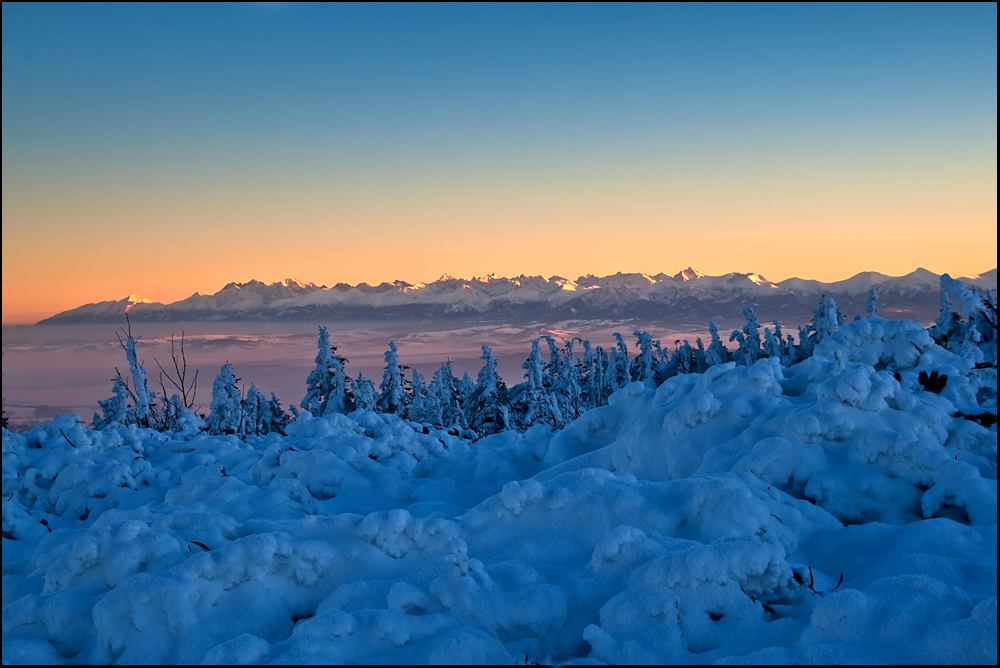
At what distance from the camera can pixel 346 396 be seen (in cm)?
3362

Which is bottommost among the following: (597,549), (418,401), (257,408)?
(418,401)

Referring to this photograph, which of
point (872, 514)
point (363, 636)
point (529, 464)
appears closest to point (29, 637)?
point (363, 636)

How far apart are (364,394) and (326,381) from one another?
207 cm

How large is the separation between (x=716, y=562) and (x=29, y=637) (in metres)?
4.57

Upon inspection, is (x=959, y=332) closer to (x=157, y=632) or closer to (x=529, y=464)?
(x=529, y=464)

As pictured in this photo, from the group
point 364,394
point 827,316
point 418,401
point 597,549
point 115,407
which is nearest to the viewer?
point 597,549

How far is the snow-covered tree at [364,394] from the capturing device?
110 ft

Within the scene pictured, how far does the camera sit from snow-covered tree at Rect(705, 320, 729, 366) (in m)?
47.0

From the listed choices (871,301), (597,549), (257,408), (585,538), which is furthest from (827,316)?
(257,408)

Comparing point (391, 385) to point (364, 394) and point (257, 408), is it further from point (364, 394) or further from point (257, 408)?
point (257, 408)

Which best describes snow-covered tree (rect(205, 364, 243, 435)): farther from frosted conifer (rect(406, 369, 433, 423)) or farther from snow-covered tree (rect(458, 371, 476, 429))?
snow-covered tree (rect(458, 371, 476, 429))

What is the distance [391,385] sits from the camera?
36875mm

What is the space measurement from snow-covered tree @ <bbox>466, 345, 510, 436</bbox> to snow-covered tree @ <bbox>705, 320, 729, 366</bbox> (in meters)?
14.9

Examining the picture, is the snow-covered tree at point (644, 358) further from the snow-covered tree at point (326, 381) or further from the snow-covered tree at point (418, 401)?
the snow-covered tree at point (326, 381)
